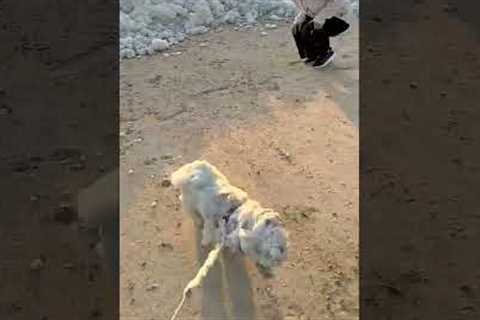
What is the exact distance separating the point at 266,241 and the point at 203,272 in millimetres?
120

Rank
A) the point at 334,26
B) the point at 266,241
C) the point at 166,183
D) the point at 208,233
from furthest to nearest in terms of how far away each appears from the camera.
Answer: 1. the point at 334,26
2. the point at 166,183
3. the point at 208,233
4. the point at 266,241

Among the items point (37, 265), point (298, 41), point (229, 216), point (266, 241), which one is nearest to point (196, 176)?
point (229, 216)

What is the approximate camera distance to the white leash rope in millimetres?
1650

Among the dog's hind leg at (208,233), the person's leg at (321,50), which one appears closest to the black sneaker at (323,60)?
the person's leg at (321,50)

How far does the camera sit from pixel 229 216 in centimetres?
176

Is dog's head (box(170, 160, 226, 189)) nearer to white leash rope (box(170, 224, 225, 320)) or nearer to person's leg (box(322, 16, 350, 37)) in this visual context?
white leash rope (box(170, 224, 225, 320))

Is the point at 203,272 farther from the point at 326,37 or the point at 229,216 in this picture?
the point at 326,37
